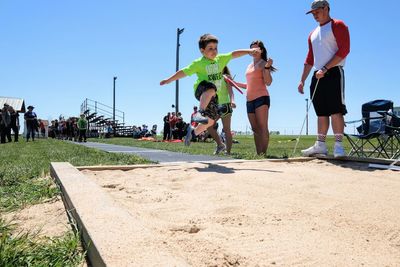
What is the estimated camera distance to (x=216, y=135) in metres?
6.62

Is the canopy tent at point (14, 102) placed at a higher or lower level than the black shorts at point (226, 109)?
higher

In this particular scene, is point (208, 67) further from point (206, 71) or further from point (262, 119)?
point (262, 119)

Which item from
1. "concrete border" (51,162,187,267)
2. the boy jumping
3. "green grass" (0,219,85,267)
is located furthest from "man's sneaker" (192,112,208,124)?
"green grass" (0,219,85,267)

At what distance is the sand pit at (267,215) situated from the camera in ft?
5.26

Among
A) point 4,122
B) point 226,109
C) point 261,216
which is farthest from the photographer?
point 4,122

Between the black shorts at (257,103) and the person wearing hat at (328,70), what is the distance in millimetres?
969

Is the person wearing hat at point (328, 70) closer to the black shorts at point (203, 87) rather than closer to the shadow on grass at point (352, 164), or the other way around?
the shadow on grass at point (352, 164)

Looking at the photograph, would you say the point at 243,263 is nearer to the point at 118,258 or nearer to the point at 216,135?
the point at 118,258

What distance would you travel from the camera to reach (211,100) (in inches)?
210

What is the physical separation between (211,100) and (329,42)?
1.74 meters

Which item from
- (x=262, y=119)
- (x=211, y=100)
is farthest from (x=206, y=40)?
(x=262, y=119)

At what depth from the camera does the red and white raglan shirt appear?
15.9ft

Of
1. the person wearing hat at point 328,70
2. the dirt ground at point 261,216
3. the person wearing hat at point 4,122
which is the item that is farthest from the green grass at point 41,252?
the person wearing hat at point 4,122

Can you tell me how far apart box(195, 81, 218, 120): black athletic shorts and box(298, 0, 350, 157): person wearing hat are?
4.41 ft
